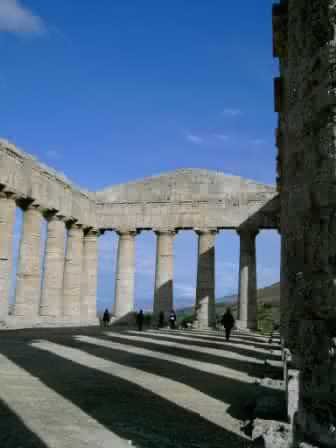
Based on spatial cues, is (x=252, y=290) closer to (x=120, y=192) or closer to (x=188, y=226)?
(x=188, y=226)

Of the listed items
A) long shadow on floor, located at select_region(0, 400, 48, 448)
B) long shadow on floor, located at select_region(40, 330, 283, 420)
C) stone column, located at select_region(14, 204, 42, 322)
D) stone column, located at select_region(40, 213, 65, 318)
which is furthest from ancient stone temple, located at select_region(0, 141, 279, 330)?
long shadow on floor, located at select_region(0, 400, 48, 448)

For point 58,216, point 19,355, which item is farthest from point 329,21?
point 58,216

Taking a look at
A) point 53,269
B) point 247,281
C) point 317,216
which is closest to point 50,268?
point 53,269

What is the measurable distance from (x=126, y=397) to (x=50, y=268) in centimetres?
2239

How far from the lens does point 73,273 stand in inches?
1300

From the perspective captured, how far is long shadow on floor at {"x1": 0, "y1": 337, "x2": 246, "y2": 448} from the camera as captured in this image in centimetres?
618

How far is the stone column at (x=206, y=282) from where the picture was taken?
1320 inches

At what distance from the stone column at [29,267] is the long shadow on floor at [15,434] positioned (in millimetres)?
20604

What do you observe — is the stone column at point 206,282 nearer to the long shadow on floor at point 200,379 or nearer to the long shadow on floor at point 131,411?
the long shadow on floor at point 200,379

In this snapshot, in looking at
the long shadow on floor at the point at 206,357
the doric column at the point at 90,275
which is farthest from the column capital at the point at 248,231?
the long shadow on floor at the point at 206,357

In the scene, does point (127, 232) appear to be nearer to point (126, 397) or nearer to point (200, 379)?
point (200, 379)

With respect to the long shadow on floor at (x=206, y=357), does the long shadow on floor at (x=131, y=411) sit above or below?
below

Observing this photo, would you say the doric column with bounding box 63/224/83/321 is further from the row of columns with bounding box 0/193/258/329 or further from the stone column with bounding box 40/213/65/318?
the stone column with bounding box 40/213/65/318

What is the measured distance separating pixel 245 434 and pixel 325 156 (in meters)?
3.90
